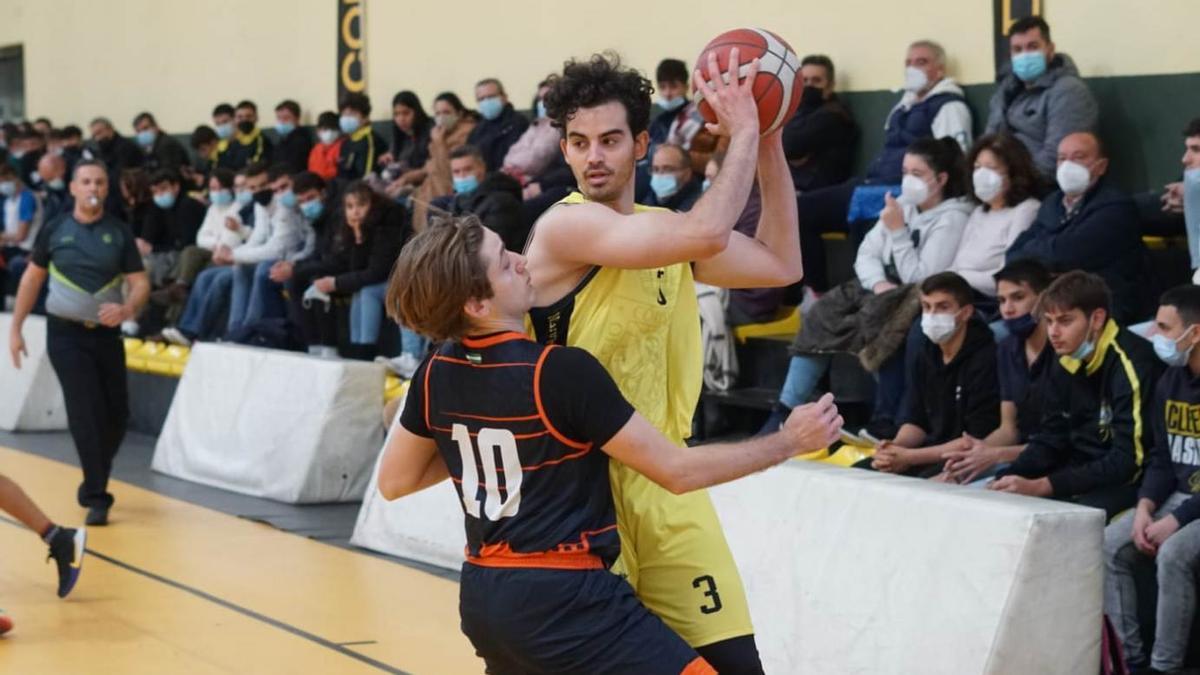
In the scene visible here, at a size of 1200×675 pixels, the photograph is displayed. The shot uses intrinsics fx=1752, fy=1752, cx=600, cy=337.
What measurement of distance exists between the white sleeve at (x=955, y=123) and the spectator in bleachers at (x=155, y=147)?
8670mm

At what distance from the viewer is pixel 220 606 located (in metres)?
7.59

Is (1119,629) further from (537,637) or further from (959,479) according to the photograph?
(537,637)

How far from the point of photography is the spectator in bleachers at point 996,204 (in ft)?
27.2

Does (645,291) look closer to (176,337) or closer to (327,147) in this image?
(176,337)

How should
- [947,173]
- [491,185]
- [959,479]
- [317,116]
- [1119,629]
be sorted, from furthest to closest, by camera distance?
[317,116] → [491,185] → [947,173] → [959,479] → [1119,629]

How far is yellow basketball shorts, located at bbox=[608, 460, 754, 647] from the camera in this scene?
12.0 feet

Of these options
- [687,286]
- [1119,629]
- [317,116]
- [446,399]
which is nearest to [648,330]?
[687,286]

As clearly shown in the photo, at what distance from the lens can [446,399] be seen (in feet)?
11.6

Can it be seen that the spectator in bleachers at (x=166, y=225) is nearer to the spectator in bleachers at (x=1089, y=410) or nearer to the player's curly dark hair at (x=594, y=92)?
the spectator in bleachers at (x=1089, y=410)

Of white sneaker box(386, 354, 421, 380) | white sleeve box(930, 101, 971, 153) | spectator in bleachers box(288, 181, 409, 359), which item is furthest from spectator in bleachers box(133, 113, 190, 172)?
white sleeve box(930, 101, 971, 153)

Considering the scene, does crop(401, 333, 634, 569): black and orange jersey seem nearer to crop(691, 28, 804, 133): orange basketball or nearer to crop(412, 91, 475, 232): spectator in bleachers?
crop(691, 28, 804, 133): orange basketball

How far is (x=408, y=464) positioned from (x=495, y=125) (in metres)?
9.00

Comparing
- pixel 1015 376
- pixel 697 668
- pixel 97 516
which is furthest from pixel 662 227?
pixel 97 516

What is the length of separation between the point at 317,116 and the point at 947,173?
860 cm
